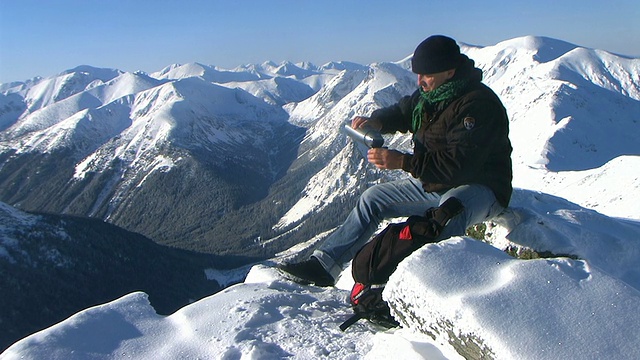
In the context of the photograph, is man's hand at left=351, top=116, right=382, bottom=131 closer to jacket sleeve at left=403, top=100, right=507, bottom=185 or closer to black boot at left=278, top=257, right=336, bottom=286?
jacket sleeve at left=403, top=100, right=507, bottom=185

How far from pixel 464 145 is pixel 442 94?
1.04 metres

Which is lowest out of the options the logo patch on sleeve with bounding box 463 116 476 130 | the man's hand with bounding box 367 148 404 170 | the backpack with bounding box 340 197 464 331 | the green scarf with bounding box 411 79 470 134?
the backpack with bounding box 340 197 464 331

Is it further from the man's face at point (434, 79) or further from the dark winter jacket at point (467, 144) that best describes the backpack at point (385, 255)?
the man's face at point (434, 79)

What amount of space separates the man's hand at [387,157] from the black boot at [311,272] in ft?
6.78

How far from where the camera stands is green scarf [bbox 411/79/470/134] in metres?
7.50

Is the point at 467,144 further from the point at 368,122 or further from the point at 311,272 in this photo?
the point at 311,272

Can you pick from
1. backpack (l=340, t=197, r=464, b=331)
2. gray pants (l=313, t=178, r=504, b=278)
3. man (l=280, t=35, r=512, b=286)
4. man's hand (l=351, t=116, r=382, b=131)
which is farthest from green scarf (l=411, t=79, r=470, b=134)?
backpack (l=340, t=197, r=464, b=331)

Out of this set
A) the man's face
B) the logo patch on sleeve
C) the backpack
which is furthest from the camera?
the man's face

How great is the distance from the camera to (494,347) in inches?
179

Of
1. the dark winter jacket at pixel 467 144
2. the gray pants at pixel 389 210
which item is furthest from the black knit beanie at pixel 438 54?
the gray pants at pixel 389 210

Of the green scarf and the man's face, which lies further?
the man's face

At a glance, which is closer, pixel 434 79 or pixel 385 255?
pixel 385 255

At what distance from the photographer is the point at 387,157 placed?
7461 millimetres

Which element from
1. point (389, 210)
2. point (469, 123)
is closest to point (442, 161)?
point (469, 123)
